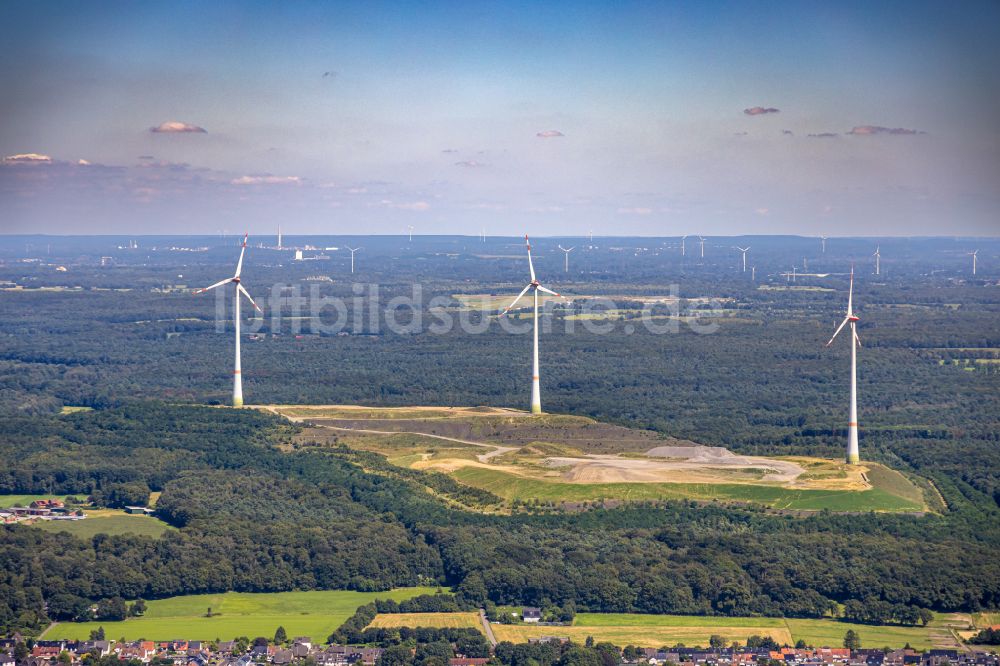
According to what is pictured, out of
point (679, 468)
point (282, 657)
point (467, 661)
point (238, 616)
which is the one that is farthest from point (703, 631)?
point (679, 468)

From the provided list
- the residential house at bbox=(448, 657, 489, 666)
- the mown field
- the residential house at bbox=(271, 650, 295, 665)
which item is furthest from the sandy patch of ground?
the residential house at bbox=(271, 650, 295, 665)

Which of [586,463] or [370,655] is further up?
[586,463]

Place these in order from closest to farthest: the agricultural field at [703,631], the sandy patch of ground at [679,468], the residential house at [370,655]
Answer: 1. the residential house at [370,655]
2. the agricultural field at [703,631]
3. the sandy patch of ground at [679,468]

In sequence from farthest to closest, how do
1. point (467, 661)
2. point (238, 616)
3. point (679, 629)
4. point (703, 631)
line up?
point (238, 616) < point (679, 629) < point (703, 631) < point (467, 661)

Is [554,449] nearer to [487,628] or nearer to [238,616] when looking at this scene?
[238,616]

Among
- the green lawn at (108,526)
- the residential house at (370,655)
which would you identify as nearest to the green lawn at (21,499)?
the green lawn at (108,526)

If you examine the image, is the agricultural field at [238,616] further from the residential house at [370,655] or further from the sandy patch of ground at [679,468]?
the sandy patch of ground at [679,468]

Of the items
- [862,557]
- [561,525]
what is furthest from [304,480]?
[862,557]
